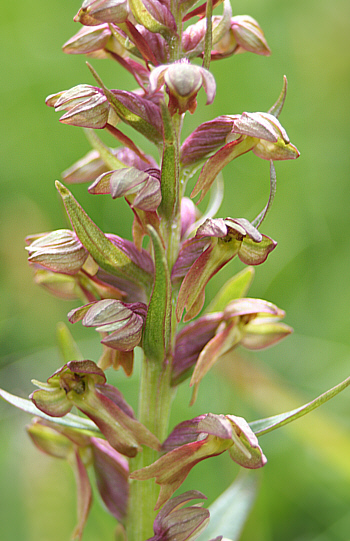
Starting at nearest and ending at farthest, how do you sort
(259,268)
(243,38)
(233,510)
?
1. (243,38)
2. (233,510)
3. (259,268)

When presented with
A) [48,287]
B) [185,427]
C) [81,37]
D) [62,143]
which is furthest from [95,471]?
[62,143]

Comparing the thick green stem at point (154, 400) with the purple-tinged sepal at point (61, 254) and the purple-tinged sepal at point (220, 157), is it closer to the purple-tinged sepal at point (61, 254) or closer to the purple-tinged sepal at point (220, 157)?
the purple-tinged sepal at point (220, 157)

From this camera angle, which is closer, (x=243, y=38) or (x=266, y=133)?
(x=266, y=133)

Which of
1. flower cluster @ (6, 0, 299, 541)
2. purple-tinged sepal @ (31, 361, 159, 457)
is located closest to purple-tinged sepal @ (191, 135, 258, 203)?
flower cluster @ (6, 0, 299, 541)

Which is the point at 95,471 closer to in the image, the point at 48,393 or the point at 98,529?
the point at 48,393

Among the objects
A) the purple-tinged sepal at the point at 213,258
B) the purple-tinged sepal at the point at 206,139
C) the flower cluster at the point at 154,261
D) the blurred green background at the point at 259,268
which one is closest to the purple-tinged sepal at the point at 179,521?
the flower cluster at the point at 154,261

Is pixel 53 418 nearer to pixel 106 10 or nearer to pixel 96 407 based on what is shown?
pixel 96 407

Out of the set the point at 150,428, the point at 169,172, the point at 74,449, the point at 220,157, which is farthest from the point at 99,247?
the point at 74,449
